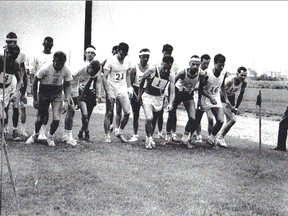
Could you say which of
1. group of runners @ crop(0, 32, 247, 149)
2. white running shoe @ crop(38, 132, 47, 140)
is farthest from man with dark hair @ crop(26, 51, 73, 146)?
white running shoe @ crop(38, 132, 47, 140)

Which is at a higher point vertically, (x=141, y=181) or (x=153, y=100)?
(x=153, y=100)

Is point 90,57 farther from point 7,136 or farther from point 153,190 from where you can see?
point 153,190

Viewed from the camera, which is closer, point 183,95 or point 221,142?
point 183,95

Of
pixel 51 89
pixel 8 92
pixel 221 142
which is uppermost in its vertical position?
pixel 51 89

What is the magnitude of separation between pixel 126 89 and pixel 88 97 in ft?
3.05

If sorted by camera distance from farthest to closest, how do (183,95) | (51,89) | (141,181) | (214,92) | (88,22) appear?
(88,22) → (214,92) → (183,95) → (51,89) → (141,181)

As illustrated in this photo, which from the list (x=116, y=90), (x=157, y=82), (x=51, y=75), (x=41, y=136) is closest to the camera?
(x=51, y=75)

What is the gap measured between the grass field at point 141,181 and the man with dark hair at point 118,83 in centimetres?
80

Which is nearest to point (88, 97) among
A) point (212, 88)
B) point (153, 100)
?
point (153, 100)

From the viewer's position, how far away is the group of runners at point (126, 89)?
8453 mm

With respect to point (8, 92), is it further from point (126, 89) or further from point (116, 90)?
point (126, 89)

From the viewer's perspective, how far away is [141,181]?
19.9 ft

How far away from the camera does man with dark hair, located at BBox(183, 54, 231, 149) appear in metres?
9.70

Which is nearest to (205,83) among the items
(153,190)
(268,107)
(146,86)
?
(146,86)
